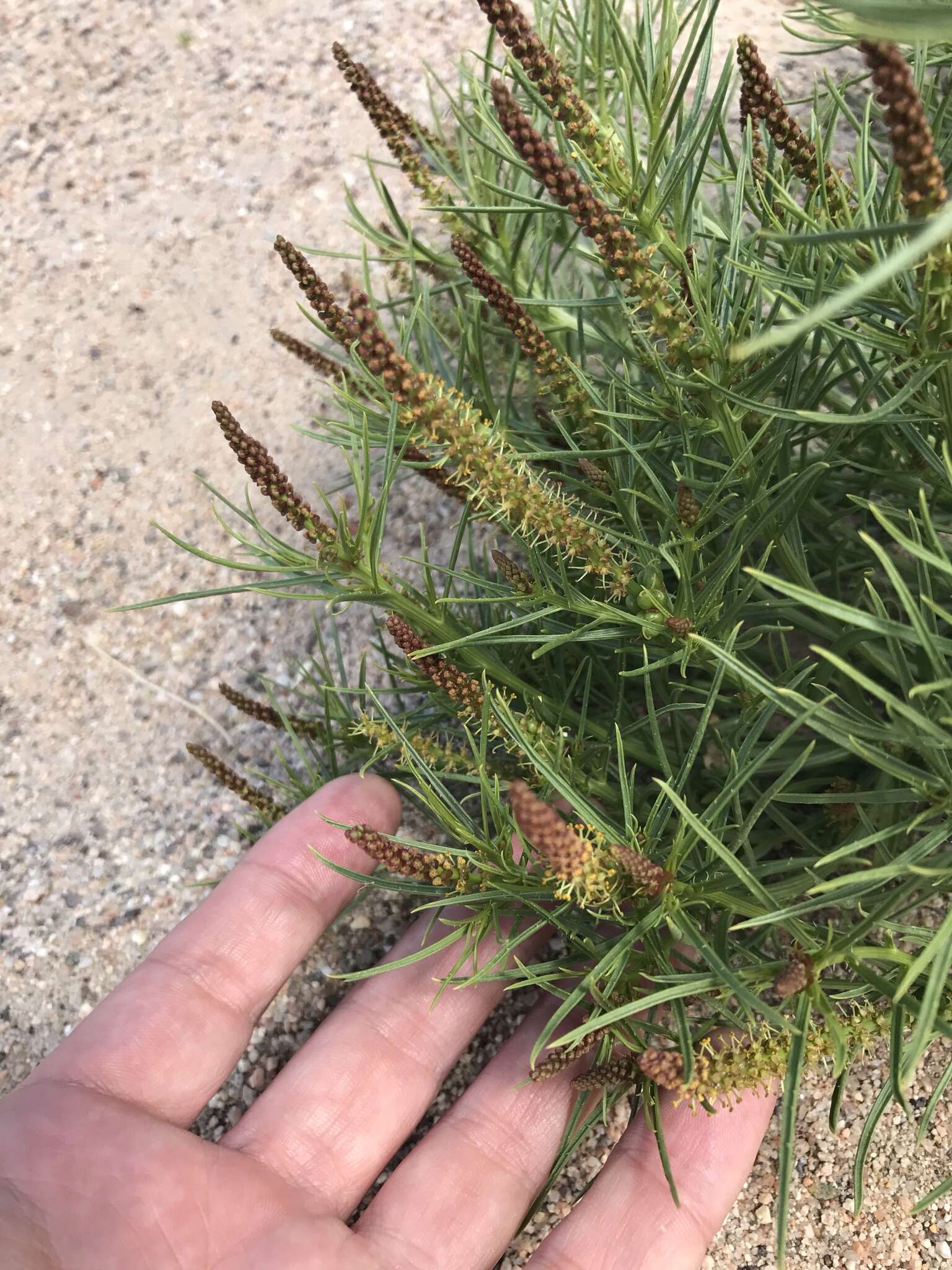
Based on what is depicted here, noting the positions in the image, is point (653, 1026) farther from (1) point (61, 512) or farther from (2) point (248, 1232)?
(1) point (61, 512)

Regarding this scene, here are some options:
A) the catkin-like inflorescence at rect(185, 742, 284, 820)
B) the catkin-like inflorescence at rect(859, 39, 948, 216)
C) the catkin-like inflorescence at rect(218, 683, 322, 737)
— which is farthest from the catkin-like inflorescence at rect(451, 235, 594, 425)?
the catkin-like inflorescence at rect(185, 742, 284, 820)

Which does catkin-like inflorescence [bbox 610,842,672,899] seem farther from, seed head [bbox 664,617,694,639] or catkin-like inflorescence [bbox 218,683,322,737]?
catkin-like inflorescence [bbox 218,683,322,737]

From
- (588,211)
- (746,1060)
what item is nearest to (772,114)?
(588,211)

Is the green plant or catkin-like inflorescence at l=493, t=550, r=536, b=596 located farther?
catkin-like inflorescence at l=493, t=550, r=536, b=596

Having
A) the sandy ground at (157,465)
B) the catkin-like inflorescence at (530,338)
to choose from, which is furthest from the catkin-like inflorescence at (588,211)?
the sandy ground at (157,465)

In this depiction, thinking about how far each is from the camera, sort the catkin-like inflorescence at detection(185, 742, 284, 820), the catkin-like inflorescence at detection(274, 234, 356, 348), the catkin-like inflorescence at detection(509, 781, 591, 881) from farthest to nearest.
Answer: the catkin-like inflorescence at detection(185, 742, 284, 820), the catkin-like inflorescence at detection(274, 234, 356, 348), the catkin-like inflorescence at detection(509, 781, 591, 881)

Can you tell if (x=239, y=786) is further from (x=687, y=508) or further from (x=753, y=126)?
(x=753, y=126)

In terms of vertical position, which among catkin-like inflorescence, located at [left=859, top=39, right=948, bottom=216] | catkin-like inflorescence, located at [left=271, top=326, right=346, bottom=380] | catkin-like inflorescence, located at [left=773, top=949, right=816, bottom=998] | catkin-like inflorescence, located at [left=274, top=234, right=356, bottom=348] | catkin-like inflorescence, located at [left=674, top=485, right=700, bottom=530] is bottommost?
catkin-like inflorescence, located at [left=773, top=949, right=816, bottom=998]

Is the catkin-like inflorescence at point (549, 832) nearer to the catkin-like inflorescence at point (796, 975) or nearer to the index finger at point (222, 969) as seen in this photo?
the catkin-like inflorescence at point (796, 975)
